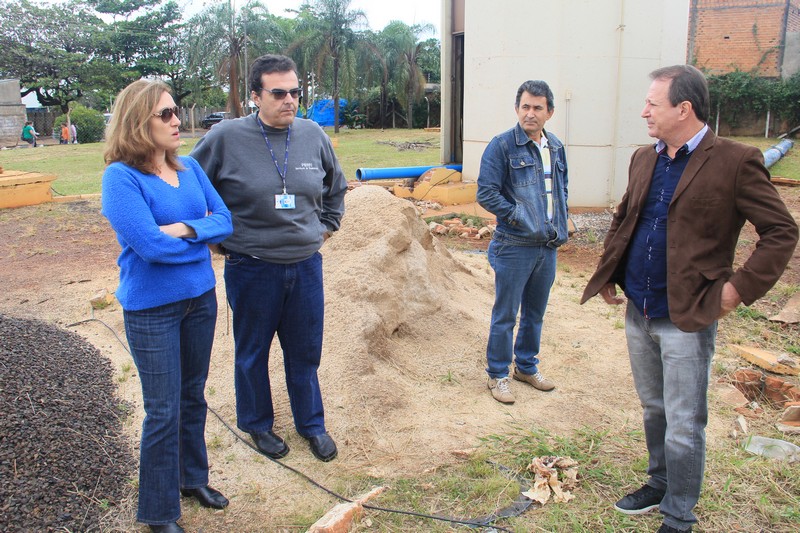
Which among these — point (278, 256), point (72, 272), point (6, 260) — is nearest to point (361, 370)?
point (278, 256)

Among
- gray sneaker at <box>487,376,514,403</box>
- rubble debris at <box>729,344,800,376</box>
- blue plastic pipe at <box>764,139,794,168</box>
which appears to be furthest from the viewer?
blue plastic pipe at <box>764,139,794,168</box>

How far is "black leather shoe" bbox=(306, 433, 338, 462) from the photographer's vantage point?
351 centimetres

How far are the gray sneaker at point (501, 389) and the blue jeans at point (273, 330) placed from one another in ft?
4.00

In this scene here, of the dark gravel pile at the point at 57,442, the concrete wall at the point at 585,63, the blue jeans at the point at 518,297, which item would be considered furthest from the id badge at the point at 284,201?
the concrete wall at the point at 585,63

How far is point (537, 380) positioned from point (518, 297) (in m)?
0.72

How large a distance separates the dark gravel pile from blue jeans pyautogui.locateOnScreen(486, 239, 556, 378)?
2.23 m

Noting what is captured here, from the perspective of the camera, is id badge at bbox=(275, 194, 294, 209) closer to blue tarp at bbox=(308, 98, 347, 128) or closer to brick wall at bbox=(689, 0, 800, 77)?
brick wall at bbox=(689, 0, 800, 77)

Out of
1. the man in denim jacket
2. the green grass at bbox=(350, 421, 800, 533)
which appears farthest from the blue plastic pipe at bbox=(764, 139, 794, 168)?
the green grass at bbox=(350, 421, 800, 533)

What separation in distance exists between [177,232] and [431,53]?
3653 cm

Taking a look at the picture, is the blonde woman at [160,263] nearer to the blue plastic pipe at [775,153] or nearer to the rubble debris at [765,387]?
the rubble debris at [765,387]

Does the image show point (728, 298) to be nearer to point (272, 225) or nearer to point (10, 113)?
point (272, 225)

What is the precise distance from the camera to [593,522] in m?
Result: 2.97

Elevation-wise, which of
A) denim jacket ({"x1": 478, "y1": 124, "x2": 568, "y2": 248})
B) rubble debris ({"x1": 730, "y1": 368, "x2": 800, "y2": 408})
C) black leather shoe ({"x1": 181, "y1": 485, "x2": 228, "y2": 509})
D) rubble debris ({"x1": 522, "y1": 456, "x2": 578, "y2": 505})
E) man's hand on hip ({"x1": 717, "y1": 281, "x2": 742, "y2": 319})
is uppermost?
denim jacket ({"x1": 478, "y1": 124, "x2": 568, "y2": 248})

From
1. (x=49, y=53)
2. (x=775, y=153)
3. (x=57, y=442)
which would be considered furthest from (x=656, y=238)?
(x=49, y=53)
